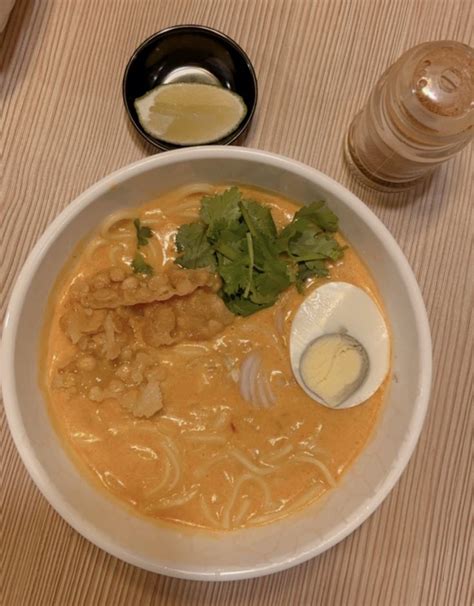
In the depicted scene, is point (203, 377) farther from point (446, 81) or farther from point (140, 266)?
point (446, 81)

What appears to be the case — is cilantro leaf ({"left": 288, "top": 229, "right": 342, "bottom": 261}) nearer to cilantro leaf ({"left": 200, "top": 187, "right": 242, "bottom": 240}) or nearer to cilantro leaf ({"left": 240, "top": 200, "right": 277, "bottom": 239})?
cilantro leaf ({"left": 240, "top": 200, "right": 277, "bottom": 239})

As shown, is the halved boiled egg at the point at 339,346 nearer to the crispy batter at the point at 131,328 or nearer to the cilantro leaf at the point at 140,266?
the crispy batter at the point at 131,328

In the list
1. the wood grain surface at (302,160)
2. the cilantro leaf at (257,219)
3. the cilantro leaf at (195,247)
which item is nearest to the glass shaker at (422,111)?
the wood grain surface at (302,160)

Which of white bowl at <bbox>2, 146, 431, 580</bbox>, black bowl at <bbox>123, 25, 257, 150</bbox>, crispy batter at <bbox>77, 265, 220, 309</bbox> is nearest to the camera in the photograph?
white bowl at <bbox>2, 146, 431, 580</bbox>

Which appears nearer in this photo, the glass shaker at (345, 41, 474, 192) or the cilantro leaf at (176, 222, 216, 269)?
the glass shaker at (345, 41, 474, 192)

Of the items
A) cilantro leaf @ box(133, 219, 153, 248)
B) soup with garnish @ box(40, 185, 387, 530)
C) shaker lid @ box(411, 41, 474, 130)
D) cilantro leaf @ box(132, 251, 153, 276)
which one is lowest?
soup with garnish @ box(40, 185, 387, 530)

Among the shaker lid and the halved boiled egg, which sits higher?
the shaker lid

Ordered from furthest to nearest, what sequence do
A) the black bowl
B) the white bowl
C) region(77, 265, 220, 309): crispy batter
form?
the black bowl → region(77, 265, 220, 309): crispy batter → the white bowl

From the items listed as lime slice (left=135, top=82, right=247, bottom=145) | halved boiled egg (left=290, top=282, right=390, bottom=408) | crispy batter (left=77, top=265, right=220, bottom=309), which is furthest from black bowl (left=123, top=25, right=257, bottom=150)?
halved boiled egg (left=290, top=282, right=390, bottom=408)
